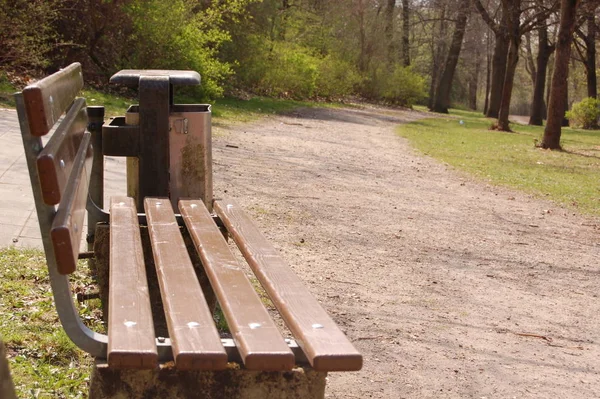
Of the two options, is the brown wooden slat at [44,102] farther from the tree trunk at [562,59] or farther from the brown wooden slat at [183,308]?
the tree trunk at [562,59]

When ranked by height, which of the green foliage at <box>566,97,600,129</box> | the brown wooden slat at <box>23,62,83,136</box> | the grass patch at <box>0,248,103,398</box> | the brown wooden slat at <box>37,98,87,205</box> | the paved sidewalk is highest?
the brown wooden slat at <box>23,62,83,136</box>

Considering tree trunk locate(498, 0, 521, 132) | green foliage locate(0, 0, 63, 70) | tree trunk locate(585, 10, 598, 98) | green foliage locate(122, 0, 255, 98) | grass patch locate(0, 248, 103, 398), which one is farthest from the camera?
tree trunk locate(585, 10, 598, 98)

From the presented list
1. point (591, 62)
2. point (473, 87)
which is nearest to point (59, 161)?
point (591, 62)

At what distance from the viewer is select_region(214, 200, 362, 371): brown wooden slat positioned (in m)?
2.28

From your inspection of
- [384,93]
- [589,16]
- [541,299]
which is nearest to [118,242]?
[541,299]

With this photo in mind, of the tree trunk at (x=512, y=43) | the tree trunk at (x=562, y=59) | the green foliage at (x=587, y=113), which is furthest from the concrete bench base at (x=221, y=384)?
the green foliage at (x=587, y=113)

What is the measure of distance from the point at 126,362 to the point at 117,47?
20.0m

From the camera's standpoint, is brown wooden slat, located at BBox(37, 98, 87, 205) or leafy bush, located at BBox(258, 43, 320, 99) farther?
leafy bush, located at BBox(258, 43, 320, 99)

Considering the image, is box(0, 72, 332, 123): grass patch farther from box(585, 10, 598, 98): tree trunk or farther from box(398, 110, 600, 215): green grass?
box(585, 10, 598, 98): tree trunk

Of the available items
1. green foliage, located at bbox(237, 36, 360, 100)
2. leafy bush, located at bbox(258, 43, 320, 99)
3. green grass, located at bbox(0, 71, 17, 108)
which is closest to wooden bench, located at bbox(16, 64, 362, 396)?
green grass, located at bbox(0, 71, 17, 108)

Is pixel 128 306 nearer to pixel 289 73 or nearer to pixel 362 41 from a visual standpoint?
pixel 289 73

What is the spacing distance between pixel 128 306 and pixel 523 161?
15.5m

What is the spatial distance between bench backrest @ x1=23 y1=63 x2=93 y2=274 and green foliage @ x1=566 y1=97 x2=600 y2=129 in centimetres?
3635

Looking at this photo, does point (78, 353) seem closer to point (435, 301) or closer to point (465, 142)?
point (435, 301)
